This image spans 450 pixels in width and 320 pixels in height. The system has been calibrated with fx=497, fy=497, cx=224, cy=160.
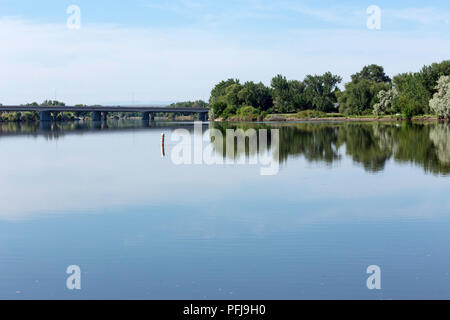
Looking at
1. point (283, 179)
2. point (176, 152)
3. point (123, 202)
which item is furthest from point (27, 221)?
point (176, 152)

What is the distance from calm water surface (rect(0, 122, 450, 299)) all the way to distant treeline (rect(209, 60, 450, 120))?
280ft

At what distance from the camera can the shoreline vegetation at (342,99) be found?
4323 inches

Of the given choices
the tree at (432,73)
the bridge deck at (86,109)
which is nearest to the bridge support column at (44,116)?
the bridge deck at (86,109)

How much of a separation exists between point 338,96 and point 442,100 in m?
59.6

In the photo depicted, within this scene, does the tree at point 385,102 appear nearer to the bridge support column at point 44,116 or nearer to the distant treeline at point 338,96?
the distant treeline at point 338,96

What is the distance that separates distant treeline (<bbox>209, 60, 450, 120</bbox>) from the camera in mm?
111000

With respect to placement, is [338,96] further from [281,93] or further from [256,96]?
[256,96]

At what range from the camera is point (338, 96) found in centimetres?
15462

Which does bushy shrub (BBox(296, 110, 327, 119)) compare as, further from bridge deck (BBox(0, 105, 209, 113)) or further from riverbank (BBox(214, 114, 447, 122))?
bridge deck (BBox(0, 105, 209, 113))

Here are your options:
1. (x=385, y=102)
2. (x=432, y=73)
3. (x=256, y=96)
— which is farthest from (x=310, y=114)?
(x=432, y=73)

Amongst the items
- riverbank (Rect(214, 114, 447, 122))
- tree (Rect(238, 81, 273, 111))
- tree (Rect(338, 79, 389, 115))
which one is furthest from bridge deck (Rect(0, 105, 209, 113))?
tree (Rect(338, 79, 389, 115))

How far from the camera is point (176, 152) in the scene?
4362cm
